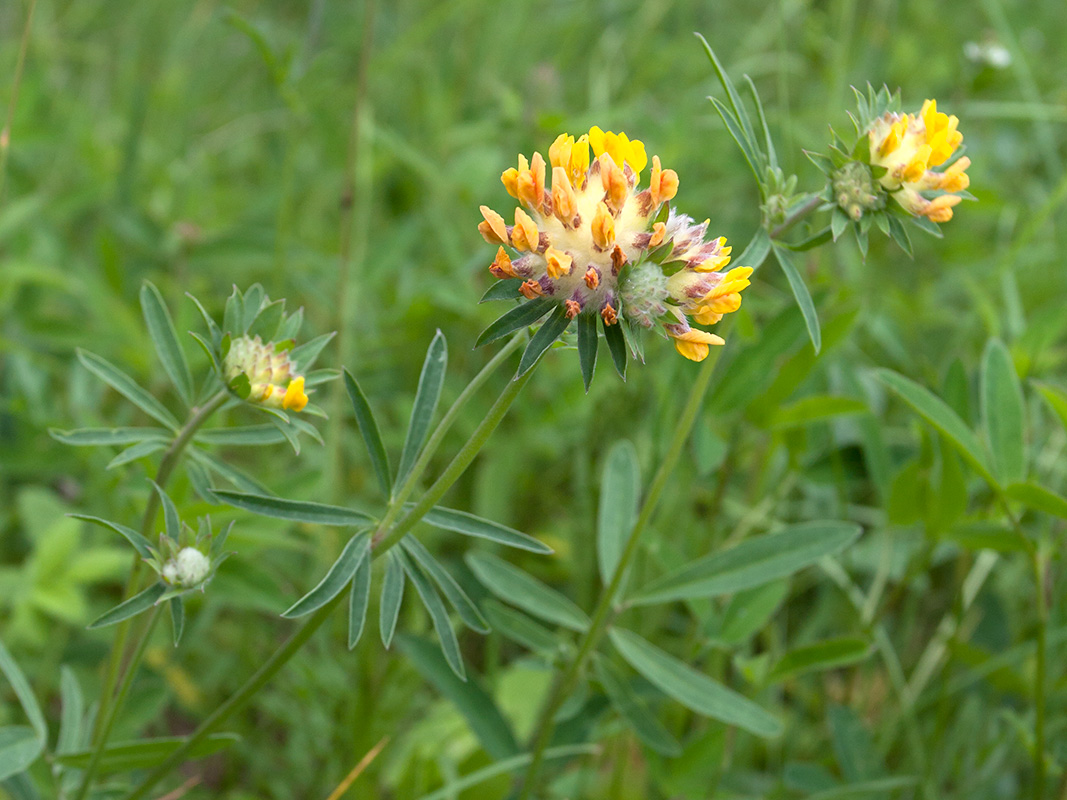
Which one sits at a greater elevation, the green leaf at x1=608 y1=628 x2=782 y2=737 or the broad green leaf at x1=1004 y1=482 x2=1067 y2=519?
the broad green leaf at x1=1004 y1=482 x2=1067 y2=519

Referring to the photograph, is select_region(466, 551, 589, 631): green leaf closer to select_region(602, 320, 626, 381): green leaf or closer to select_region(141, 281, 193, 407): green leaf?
select_region(141, 281, 193, 407): green leaf

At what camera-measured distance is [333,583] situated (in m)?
1.27

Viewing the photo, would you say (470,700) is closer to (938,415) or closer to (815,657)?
(815,657)

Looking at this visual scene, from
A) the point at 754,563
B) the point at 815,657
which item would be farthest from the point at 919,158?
the point at 815,657

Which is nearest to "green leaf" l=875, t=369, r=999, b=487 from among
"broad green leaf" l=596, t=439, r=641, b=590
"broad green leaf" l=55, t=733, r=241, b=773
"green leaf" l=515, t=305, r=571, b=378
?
"broad green leaf" l=596, t=439, r=641, b=590

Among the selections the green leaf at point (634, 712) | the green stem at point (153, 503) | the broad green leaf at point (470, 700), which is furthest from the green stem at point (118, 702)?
the green leaf at point (634, 712)

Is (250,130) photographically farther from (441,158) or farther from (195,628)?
(195,628)

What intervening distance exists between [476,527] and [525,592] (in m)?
0.53

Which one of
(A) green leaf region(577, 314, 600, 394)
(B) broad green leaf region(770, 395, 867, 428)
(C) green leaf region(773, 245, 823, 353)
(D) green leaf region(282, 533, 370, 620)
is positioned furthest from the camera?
(B) broad green leaf region(770, 395, 867, 428)

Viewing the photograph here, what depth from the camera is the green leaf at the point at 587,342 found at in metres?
1.13

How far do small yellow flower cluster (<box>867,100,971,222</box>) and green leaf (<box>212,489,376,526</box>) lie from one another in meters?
0.82

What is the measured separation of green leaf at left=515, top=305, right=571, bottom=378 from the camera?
44.8 inches

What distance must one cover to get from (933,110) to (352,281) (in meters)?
1.94

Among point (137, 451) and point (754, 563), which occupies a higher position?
point (137, 451)
